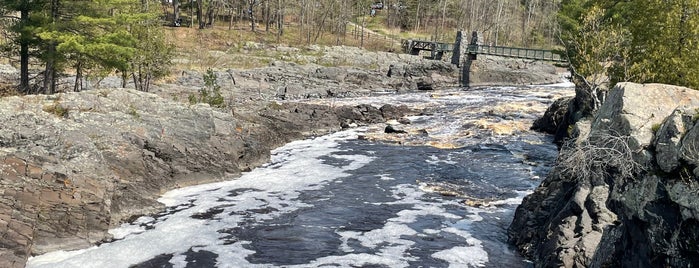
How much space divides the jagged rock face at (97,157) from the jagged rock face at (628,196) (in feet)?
48.5

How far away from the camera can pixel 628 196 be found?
40.1ft

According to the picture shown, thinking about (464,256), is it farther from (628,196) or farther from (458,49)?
A: (458,49)

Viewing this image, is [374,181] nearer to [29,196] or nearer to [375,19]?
[29,196]

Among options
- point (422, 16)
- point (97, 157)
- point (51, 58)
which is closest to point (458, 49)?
point (422, 16)

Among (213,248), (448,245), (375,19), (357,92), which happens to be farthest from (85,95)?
(375,19)

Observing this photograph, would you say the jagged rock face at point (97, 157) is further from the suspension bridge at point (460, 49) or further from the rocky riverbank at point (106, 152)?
the suspension bridge at point (460, 49)

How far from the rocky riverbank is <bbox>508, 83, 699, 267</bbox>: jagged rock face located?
48.4ft

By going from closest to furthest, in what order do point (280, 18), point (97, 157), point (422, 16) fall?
point (97, 157) → point (280, 18) → point (422, 16)

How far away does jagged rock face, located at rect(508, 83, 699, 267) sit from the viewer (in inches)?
418

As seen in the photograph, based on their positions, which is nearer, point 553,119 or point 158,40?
point 553,119

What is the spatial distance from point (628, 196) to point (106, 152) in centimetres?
1926

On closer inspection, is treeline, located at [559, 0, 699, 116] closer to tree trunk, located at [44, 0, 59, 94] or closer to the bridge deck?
tree trunk, located at [44, 0, 59, 94]

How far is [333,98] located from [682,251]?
49.9m

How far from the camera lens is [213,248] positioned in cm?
1802
